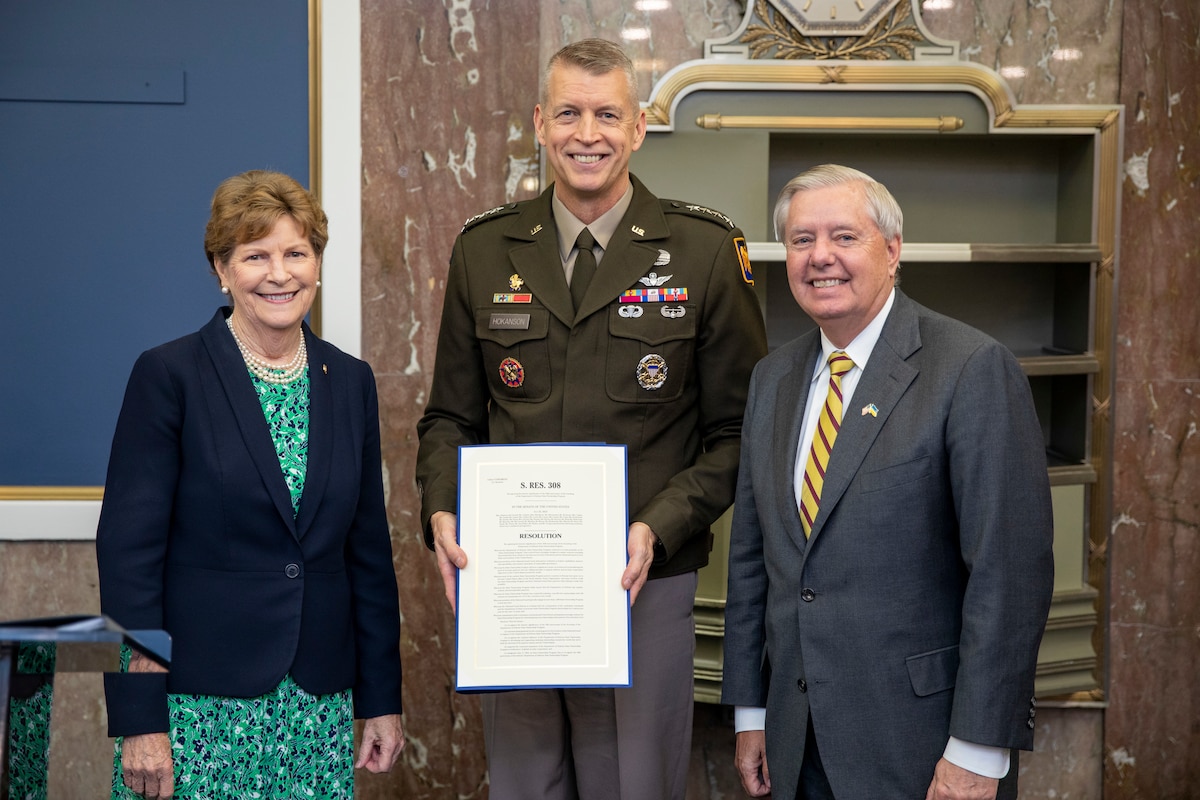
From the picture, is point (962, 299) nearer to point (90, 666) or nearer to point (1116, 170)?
point (1116, 170)

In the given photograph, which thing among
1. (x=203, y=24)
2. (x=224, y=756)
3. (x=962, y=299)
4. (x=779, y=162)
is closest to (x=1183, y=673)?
(x=962, y=299)

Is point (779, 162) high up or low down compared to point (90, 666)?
up

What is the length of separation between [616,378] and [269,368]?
665 millimetres

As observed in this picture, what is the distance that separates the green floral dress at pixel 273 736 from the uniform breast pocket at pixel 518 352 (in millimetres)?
421

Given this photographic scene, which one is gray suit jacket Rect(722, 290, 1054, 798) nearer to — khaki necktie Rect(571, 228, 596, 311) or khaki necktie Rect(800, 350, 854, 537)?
khaki necktie Rect(800, 350, 854, 537)

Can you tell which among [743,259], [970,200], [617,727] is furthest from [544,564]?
[970,200]

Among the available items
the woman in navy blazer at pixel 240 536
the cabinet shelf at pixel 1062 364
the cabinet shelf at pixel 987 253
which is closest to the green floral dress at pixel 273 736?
the woman in navy blazer at pixel 240 536

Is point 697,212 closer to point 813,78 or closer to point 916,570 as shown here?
point 916,570

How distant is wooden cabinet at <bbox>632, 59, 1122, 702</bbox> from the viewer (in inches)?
128

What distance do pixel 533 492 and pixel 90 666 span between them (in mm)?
909

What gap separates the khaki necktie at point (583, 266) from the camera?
2281 mm

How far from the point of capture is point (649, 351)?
224 centimetres

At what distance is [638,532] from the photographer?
2061 mm

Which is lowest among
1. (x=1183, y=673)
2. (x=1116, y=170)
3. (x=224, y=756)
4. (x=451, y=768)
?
(x=451, y=768)
